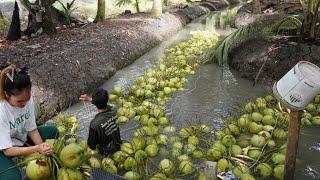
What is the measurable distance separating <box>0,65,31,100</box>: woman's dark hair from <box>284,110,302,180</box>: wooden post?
2.26 metres

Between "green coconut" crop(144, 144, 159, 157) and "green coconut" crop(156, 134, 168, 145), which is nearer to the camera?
"green coconut" crop(144, 144, 159, 157)

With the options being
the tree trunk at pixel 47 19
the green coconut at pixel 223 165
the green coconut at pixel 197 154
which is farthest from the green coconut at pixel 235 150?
the tree trunk at pixel 47 19

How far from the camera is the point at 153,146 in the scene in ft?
13.6

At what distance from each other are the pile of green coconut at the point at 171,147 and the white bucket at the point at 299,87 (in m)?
0.88

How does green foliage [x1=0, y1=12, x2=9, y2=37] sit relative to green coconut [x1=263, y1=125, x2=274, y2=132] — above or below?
above

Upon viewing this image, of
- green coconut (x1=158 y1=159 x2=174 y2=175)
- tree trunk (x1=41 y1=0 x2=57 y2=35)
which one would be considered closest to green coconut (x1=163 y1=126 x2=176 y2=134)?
green coconut (x1=158 y1=159 x2=174 y2=175)

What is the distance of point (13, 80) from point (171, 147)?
6.82ft

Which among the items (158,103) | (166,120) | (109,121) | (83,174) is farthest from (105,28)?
(83,174)

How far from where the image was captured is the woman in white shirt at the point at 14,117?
322 cm

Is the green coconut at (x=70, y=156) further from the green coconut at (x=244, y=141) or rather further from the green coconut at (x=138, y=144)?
the green coconut at (x=244, y=141)

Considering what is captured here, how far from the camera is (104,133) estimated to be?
408 centimetres

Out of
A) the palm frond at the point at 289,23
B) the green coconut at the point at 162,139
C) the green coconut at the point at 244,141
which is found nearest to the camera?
the green coconut at the point at 244,141

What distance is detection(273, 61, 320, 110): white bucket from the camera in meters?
3.02

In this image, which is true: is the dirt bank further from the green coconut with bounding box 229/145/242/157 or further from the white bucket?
the white bucket
